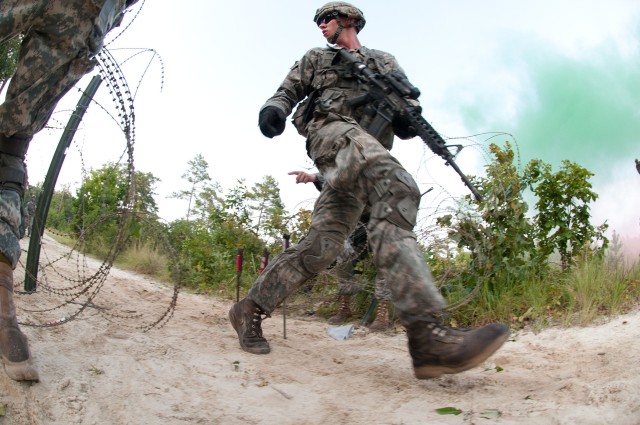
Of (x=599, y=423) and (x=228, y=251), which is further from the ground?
(x=228, y=251)

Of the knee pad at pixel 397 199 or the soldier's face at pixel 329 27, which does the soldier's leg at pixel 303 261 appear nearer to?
the knee pad at pixel 397 199

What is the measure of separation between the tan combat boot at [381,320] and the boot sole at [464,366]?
1.91 meters

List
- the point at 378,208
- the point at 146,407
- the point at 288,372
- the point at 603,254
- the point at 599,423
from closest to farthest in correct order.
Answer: the point at 599,423 < the point at 146,407 < the point at 378,208 < the point at 288,372 < the point at 603,254

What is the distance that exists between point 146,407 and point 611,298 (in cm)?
282

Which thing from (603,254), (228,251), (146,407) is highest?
(603,254)

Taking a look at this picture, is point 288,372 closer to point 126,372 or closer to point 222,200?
point 126,372

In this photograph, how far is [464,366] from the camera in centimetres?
224

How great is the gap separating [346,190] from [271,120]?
675 mm

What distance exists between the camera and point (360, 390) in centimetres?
264

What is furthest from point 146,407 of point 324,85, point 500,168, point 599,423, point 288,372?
point 500,168

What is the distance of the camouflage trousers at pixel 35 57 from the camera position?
253cm

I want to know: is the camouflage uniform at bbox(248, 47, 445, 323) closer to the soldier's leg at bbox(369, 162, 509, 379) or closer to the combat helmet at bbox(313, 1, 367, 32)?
the soldier's leg at bbox(369, 162, 509, 379)

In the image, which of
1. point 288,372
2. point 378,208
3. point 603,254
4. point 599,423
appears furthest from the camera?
point 603,254

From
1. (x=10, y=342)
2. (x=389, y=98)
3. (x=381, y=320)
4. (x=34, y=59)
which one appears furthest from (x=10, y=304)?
(x=381, y=320)
